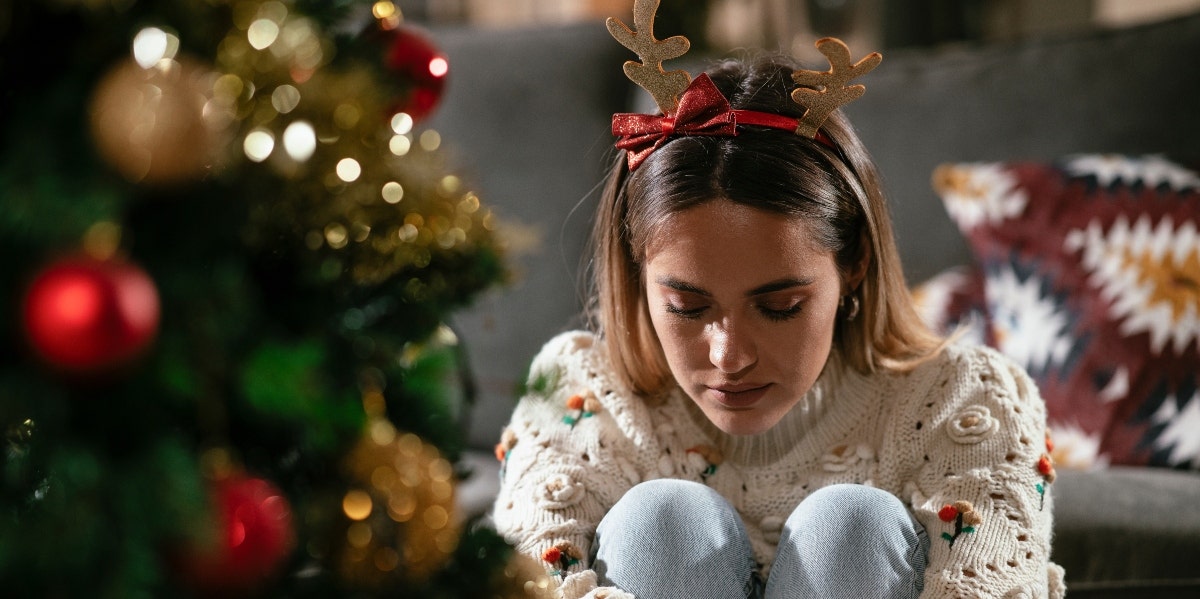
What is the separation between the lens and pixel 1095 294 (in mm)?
1401

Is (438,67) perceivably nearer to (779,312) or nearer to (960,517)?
(779,312)

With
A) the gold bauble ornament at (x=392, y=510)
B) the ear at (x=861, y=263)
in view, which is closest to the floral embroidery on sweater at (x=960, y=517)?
the ear at (x=861, y=263)

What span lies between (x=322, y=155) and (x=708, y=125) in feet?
1.76

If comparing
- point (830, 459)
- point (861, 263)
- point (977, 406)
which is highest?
point (861, 263)

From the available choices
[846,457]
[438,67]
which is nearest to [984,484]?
[846,457]

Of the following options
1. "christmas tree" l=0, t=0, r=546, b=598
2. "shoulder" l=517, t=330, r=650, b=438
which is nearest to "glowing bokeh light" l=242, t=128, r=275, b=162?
"christmas tree" l=0, t=0, r=546, b=598

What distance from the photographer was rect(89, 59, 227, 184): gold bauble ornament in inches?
18.0

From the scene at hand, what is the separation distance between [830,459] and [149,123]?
0.84 m

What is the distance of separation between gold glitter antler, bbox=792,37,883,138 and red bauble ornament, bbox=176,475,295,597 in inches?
26.1

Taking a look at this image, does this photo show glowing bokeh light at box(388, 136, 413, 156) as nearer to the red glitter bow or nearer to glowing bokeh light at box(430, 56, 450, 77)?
glowing bokeh light at box(430, 56, 450, 77)

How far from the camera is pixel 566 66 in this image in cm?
176

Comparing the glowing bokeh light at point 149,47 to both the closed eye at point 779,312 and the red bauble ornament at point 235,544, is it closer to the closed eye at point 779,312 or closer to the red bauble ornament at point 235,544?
the red bauble ornament at point 235,544

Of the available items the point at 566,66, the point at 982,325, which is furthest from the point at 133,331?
the point at 566,66

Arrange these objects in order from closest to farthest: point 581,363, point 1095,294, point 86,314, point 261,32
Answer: point 86,314, point 261,32, point 581,363, point 1095,294
